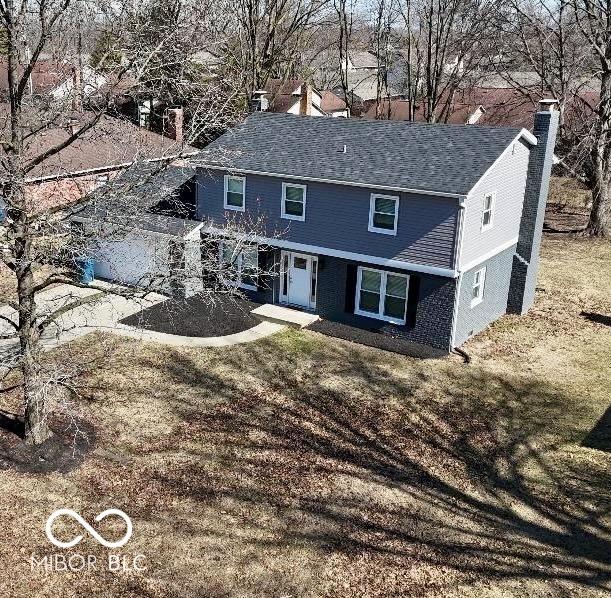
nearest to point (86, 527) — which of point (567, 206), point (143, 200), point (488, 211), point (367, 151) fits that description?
point (143, 200)

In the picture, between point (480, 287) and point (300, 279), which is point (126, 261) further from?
point (480, 287)

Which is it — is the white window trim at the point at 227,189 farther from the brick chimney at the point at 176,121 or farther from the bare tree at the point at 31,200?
the brick chimney at the point at 176,121

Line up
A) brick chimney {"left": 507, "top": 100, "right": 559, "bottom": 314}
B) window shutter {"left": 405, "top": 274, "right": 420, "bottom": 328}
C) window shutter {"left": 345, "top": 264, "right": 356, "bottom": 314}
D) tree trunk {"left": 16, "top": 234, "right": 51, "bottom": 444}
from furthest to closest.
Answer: brick chimney {"left": 507, "top": 100, "right": 559, "bottom": 314}
window shutter {"left": 345, "top": 264, "right": 356, "bottom": 314}
window shutter {"left": 405, "top": 274, "right": 420, "bottom": 328}
tree trunk {"left": 16, "top": 234, "right": 51, "bottom": 444}

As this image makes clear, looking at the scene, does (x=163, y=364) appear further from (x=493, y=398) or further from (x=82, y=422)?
(x=493, y=398)

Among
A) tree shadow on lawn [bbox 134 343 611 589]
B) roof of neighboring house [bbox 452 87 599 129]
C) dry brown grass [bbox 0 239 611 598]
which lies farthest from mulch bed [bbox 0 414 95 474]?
roof of neighboring house [bbox 452 87 599 129]

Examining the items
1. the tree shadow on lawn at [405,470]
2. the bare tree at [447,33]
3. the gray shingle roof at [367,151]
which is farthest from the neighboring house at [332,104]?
the tree shadow on lawn at [405,470]

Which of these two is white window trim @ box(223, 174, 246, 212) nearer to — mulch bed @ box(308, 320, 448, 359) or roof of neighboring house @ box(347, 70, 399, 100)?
mulch bed @ box(308, 320, 448, 359)

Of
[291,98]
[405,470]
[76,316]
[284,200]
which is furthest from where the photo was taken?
[291,98]
